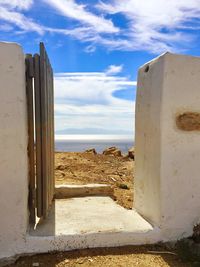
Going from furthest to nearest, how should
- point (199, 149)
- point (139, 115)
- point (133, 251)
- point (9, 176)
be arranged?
point (139, 115)
point (199, 149)
point (133, 251)
point (9, 176)

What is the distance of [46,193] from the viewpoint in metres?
4.87

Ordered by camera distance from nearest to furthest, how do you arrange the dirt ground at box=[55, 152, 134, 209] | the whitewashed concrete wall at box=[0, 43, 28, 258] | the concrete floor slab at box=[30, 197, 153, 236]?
1. the whitewashed concrete wall at box=[0, 43, 28, 258]
2. the concrete floor slab at box=[30, 197, 153, 236]
3. the dirt ground at box=[55, 152, 134, 209]

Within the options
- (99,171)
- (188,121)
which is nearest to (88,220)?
(188,121)

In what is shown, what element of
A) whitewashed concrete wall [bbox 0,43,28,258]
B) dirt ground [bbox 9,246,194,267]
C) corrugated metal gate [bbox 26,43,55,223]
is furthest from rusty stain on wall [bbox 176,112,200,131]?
whitewashed concrete wall [bbox 0,43,28,258]

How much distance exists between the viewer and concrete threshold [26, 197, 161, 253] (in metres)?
4.52

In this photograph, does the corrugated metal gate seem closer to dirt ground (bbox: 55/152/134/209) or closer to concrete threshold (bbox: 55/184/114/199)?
concrete threshold (bbox: 55/184/114/199)

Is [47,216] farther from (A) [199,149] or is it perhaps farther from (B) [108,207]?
(A) [199,149]

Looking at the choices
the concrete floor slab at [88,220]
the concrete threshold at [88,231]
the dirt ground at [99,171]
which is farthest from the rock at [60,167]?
the concrete threshold at [88,231]

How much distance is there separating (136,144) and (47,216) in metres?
1.73

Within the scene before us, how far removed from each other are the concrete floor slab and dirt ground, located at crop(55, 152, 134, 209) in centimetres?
128

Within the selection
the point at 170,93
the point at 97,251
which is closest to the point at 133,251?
the point at 97,251

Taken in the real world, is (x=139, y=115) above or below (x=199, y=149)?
above

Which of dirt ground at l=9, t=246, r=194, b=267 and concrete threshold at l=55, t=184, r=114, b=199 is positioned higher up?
concrete threshold at l=55, t=184, r=114, b=199

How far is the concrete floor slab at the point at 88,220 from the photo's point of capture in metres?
4.74
